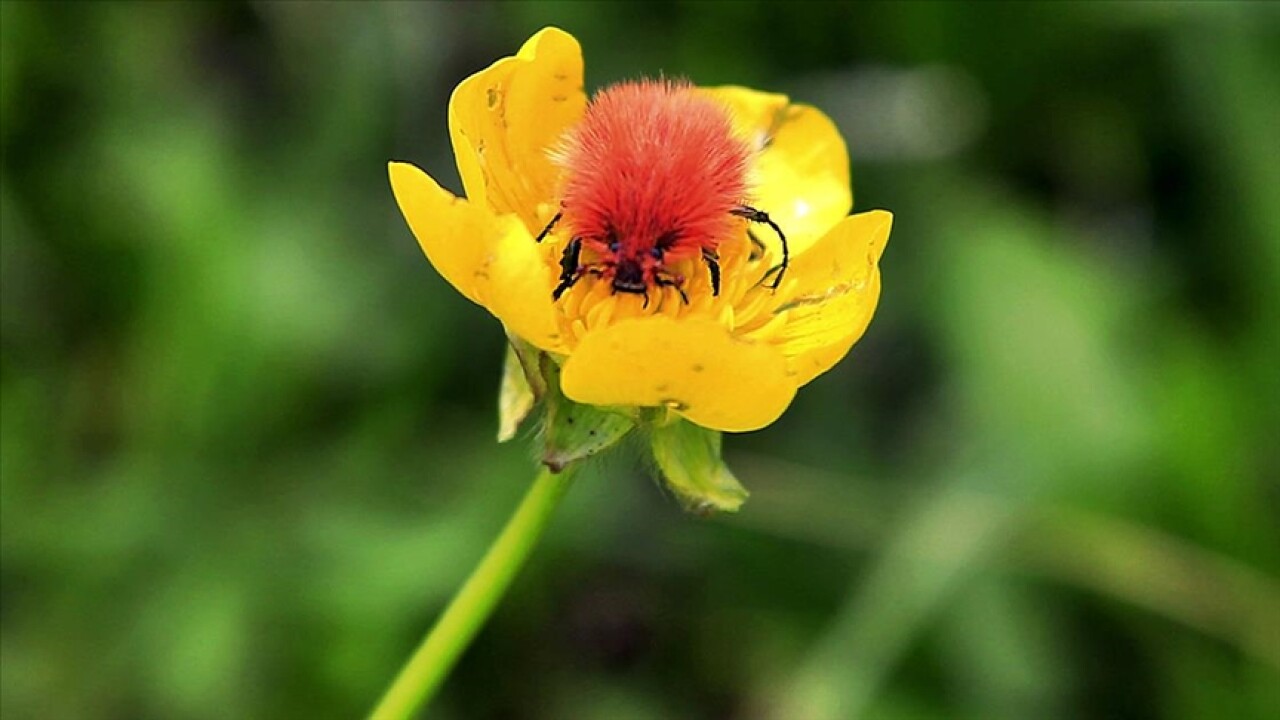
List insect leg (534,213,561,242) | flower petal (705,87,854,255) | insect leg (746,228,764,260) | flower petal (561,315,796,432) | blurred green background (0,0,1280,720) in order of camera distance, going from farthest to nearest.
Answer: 1. blurred green background (0,0,1280,720)
2. flower petal (705,87,854,255)
3. insect leg (746,228,764,260)
4. insect leg (534,213,561,242)
5. flower petal (561,315,796,432)

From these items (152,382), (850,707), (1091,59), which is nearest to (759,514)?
(850,707)

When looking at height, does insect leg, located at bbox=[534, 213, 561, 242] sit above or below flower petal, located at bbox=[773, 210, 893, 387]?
above

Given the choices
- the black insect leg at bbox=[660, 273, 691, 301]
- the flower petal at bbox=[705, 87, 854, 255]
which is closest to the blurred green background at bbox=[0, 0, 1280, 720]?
the flower petal at bbox=[705, 87, 854, 255]

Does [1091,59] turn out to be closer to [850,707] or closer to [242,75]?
[850,707]

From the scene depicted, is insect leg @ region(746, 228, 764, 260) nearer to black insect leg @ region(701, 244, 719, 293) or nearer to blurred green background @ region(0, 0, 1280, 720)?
black insect leg @ region(701, 244, 719, 293)

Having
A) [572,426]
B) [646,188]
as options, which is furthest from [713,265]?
[572,426]
